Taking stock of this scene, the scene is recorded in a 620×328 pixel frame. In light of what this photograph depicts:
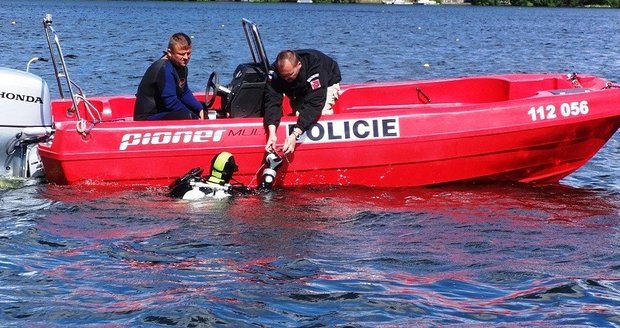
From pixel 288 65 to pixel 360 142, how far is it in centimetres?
100

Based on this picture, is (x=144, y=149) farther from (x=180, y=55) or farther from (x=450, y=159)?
(x=450, y=159)

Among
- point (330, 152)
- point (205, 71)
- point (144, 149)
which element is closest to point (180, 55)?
point (144, 149)

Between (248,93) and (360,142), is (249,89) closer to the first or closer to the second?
(248,93)

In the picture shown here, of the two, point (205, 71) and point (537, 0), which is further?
point (537, 0)

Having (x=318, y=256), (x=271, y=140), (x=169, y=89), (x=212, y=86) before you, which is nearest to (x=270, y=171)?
(x=271, y=140)

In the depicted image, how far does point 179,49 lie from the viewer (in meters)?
9.45

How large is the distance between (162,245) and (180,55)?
2289 millimetres

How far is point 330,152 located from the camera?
9742mm

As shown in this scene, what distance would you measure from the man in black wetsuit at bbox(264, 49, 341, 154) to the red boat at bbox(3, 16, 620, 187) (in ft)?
0.51

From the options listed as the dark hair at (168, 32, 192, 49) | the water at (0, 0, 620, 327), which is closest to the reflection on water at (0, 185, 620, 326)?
the water at (0, 0, 620, 327)

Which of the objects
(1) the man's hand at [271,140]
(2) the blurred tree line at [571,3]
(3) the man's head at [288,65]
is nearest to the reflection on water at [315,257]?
(1) the man's hand at [271,140]

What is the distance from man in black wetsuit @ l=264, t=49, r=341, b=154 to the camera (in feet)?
31.1

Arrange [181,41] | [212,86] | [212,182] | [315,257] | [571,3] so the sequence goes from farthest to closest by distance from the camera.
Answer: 1. [571,3]
2. [212,86]
3. [181,41]
4. [212,182]
5. [315,257]

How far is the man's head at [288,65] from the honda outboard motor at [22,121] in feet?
7.31
